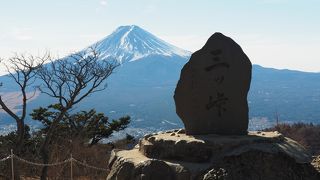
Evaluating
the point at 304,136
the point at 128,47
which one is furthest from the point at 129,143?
the point at 128,47

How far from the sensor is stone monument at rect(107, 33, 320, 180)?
20.1ft

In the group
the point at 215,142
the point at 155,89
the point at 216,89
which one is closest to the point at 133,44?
the point at 155,89

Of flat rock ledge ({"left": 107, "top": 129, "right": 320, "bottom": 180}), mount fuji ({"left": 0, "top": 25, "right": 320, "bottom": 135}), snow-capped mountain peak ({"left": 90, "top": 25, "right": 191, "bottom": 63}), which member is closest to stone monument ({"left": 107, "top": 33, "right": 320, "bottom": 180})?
flat rock ledge ({"left": 107, "top": 129, "right": 320, "bottom": 180})

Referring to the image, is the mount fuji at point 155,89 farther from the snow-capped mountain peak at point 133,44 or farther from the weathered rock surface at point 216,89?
the weathered rock surface at point 216,89

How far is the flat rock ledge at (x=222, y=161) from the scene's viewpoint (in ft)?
19.9

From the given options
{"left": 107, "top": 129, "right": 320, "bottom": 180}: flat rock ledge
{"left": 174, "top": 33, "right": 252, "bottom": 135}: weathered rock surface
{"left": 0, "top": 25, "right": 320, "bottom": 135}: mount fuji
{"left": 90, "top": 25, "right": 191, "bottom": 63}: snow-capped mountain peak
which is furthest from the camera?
{"left": 90, "top": 25, "right": 191, "bottom": 63}: snow-capped mountain peak

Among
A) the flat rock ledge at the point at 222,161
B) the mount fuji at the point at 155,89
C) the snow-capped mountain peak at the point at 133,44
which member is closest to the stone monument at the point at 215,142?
the flat rock ledge at the point at 222,161

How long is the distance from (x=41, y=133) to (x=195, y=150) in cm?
1057

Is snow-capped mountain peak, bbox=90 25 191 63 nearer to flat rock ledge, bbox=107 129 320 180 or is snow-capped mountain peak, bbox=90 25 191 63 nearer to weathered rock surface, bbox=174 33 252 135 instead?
weathered rock surface, bbox=174 33 252 135

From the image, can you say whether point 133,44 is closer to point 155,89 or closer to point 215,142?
point 155,89

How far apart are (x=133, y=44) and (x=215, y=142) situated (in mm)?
142894

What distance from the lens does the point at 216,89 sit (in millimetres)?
7164

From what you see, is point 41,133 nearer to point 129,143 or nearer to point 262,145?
point 129,143

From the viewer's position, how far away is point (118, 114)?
106 m
